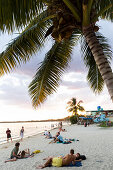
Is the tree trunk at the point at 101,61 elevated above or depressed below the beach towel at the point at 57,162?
above

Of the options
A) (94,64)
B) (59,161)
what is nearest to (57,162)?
(59,161)

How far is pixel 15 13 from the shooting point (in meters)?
3.07

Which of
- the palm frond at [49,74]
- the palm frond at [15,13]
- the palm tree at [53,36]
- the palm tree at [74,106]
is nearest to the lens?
the palm frond at [15,13]

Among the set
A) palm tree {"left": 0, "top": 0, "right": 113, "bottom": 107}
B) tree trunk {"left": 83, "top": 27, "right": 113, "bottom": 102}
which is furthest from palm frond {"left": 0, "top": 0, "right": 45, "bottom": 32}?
tree trunk {"left": 83, "top": 27, "right": 113, "bottom": 102}

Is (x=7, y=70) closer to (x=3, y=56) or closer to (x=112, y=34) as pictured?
(x=3, y=56)

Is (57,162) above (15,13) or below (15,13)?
below

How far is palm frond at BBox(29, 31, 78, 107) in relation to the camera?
5.29 m

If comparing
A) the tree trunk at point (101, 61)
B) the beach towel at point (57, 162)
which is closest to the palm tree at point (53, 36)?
the tree trunk at point (101, 61)

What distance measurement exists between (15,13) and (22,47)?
162 cm

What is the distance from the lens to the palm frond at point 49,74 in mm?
5290

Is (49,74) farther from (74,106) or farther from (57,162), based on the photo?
(74,106)

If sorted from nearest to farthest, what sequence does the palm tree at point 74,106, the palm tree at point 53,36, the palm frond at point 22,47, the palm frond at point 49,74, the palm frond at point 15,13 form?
the palm frond at point 15,13, the palm tree at point 53,36, the palm frond at point 22,47, the palm frond at point 49,74, the palm tree at point 74,106

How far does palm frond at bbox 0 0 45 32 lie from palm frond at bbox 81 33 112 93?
9.58 feet

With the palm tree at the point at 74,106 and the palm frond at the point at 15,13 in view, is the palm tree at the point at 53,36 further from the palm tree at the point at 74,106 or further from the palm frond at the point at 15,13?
the palm tree at the point at 74,106
